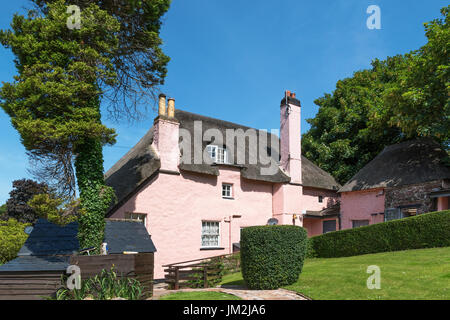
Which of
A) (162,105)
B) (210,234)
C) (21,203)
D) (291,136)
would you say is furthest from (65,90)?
(21,203)

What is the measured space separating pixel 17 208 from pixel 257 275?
26933mm

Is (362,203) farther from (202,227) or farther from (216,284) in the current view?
(216,284)

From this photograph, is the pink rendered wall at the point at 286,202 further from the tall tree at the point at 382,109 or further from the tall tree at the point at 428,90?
the tall tree at the point at 428,90

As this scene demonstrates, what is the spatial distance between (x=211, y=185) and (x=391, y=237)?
9.88 m

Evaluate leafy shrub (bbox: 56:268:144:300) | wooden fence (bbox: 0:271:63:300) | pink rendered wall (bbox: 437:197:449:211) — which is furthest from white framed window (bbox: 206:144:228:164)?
pink rendered wall (bbox: 437:197:449:211)

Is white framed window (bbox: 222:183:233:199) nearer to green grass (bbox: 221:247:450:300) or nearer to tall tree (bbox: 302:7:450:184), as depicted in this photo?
green grass (bbox: 221:247:450:300)

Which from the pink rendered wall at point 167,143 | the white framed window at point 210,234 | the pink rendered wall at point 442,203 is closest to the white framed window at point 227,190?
the white framed window at point 210,234

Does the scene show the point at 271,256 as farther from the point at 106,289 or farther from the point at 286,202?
the point at 286,202

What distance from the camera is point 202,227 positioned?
2036 centimetres

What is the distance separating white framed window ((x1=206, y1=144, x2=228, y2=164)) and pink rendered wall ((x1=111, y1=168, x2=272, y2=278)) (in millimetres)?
733

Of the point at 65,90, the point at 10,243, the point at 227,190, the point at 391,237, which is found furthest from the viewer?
the point at 227,190

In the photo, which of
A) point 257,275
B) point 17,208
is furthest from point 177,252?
point 17,208

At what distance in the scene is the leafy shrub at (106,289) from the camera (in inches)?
A: 402

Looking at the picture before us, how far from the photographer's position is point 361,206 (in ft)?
76.9
